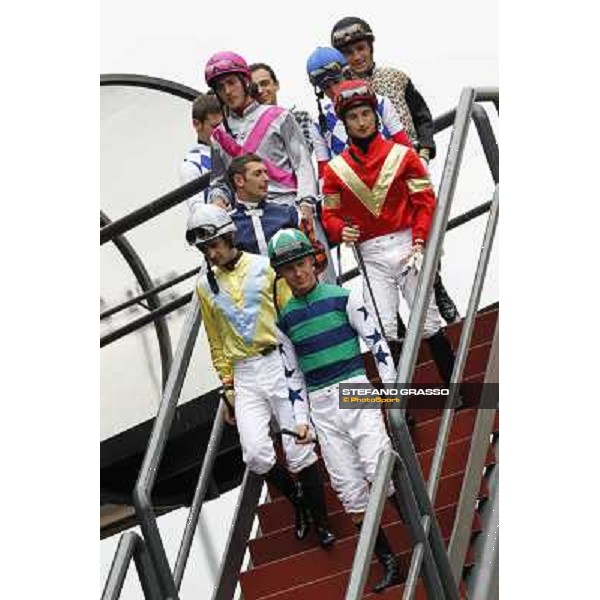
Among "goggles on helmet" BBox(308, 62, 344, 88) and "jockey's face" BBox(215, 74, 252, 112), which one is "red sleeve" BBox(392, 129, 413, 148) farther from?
"jockey's face" BBox(215, 74, 252, 112)

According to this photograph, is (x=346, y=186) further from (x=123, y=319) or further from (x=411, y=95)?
(x=123, y=319)

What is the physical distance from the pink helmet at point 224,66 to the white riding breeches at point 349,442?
1.40 meters

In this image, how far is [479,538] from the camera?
9.19 m

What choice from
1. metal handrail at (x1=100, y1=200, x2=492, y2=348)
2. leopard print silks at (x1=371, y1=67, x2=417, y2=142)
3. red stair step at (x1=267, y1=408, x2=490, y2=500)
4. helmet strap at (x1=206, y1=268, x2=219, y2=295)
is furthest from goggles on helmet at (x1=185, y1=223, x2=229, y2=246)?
metal handrail at (x1=100, y1=200, x2=492, y2=348)

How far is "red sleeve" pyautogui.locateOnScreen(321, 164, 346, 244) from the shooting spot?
9477 mm

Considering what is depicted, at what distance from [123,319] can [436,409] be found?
10.3 ft

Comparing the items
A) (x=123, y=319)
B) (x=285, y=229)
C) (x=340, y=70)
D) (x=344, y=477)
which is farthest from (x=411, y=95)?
(x=123, y=319)

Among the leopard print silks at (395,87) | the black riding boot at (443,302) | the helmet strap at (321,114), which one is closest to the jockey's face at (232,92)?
the helmet strap at (321,114)

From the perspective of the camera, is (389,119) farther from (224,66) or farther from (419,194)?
(224,66)

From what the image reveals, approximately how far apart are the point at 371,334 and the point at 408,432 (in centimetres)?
45

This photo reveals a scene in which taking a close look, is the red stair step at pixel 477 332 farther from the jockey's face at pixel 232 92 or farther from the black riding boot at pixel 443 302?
the jockey's face at pixel 232 92

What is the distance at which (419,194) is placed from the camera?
934cm

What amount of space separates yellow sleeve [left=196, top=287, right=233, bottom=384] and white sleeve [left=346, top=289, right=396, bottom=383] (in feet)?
1.81

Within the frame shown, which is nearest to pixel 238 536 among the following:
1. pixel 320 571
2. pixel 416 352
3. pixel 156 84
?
pixel 320 571
